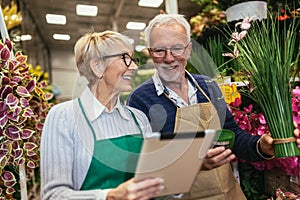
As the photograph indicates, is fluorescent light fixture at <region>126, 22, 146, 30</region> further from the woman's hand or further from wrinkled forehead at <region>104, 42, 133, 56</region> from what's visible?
the woman's hand

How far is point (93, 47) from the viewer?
0.82 meters

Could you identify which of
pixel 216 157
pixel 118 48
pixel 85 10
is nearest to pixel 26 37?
pixel 85 10

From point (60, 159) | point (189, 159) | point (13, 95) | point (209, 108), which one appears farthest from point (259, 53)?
point (13, 95)

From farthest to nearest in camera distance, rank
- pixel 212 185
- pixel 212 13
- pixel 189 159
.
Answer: pixel 212 13 < pixel 212 185 < pixel 189 159

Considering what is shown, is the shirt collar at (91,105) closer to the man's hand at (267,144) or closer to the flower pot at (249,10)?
the man's hand at (267,144)

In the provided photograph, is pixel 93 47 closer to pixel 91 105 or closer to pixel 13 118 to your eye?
pixel 91 105

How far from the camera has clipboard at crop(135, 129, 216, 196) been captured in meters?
0.67

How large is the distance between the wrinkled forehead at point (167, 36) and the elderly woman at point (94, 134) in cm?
10

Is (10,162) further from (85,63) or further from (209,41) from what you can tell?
(209,41)

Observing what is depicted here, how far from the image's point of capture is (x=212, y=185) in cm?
114

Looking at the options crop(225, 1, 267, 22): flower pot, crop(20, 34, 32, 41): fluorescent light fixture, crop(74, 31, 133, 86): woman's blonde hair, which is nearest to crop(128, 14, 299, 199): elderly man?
crop(74, 31, 133, 86): woman's blonde hair

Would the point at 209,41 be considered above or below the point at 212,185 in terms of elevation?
above

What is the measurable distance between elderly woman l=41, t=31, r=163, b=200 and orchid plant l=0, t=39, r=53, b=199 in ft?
1.18

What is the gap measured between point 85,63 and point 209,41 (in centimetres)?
94
